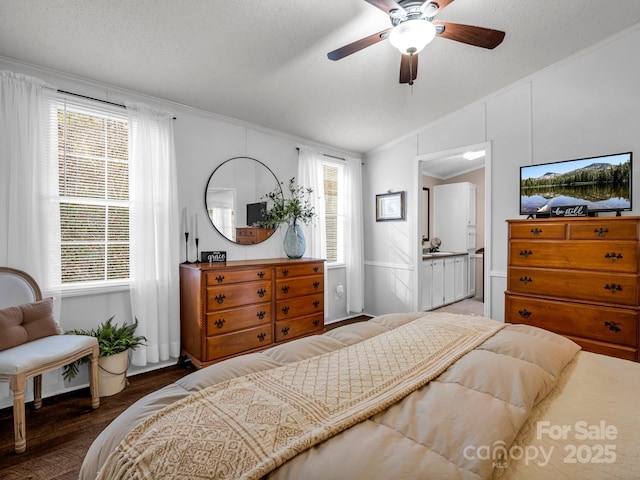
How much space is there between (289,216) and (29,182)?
2345mm

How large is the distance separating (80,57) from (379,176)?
3.68 meters

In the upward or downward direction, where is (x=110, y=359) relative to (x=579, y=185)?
downward

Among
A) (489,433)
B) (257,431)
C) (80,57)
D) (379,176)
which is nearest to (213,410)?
(257,431)

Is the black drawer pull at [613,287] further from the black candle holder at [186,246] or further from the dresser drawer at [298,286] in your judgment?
the black candle holder at [186,246]

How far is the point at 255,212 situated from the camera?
3750 millimetres

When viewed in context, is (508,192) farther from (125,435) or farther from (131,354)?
(131,354)

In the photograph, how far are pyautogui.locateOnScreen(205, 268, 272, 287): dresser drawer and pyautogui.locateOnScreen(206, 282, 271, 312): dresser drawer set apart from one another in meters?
0.05

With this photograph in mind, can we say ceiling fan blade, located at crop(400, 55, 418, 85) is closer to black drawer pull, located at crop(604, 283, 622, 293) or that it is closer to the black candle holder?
black drawer pull, located at crop(604, 283, 622, 293)

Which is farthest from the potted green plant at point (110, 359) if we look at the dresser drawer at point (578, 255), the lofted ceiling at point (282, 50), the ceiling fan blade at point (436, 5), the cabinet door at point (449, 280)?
the cabinet door at point (449, 280)

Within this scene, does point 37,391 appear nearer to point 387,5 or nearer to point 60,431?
point 60,431

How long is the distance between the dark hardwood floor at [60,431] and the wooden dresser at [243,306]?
0.53m

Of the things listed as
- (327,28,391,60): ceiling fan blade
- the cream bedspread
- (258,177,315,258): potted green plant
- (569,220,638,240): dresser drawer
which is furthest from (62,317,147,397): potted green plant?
(569,220,638,240): dresser drawer

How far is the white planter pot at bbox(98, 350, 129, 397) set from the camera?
250 centimetres

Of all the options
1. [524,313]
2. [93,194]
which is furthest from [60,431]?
[524,313]
